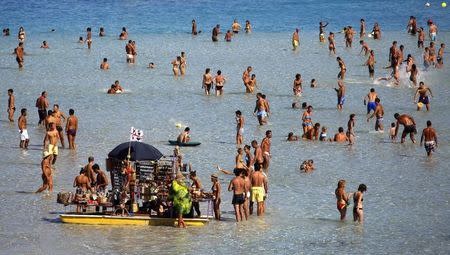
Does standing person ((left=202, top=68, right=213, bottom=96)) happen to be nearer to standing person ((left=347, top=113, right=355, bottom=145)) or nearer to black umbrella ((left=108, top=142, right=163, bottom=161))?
standing person ((left=347, top=113, right=355, bottom=145))

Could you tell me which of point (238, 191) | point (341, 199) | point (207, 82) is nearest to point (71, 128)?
point (238, 191)

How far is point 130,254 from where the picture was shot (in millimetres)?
22844

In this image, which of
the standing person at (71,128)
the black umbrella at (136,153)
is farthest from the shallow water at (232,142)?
the black umbrella at (136,153)

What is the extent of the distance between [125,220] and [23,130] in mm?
9501

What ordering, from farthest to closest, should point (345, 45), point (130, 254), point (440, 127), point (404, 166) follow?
point (345, 45) → point (440, 127) → point (404, 166) → point (130, 254)

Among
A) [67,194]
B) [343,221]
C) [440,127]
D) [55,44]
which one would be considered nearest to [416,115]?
[440,127]

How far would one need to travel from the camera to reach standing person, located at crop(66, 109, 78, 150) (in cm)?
3275

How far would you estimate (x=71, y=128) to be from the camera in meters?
32.8

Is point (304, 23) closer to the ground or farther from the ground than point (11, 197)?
farther from the ground

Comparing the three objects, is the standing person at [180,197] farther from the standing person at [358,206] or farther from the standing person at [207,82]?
the standing person at [207,82]

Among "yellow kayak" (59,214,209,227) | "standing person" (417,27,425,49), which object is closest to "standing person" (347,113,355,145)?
"yellow kayak" (59,214,209,227)

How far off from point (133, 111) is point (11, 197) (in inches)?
494

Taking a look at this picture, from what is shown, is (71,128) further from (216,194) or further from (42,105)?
(216,194)

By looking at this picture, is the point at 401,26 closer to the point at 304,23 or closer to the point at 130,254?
the point at 304,23
